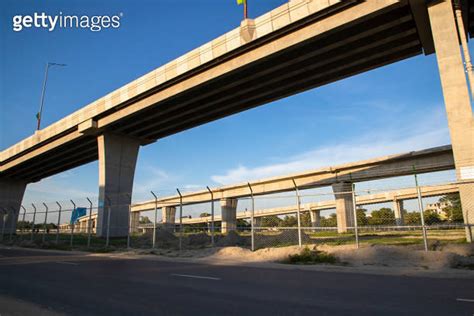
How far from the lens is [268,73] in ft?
77.9

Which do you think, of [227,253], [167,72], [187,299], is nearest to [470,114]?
[227,253]

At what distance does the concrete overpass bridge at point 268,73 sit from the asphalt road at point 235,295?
7.15 meters

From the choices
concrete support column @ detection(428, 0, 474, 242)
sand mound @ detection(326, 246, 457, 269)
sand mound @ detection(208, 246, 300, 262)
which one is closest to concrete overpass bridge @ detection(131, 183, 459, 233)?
sand mound @ detection(208, 246, 300, 262)

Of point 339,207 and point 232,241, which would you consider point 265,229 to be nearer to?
point 232,241

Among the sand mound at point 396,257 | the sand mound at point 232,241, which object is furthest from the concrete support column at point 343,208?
the sand mound at point 396,257

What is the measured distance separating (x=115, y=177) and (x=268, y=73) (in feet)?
61.8

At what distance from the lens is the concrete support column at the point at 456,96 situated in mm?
14165

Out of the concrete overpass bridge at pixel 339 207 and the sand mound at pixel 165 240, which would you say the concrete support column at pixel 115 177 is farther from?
the sand mound at pixel 165 240

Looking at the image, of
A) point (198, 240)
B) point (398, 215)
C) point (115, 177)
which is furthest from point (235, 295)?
point (398, 215)

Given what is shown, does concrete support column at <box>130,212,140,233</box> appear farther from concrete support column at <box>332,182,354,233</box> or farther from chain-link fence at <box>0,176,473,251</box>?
concrete support column at <box>332,182,354,233</box>

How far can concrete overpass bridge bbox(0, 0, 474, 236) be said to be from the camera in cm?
1614

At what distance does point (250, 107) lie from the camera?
29469 mm

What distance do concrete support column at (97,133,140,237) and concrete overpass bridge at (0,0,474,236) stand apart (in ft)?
0.34

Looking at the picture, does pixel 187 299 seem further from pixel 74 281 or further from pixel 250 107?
pixel 250 107
